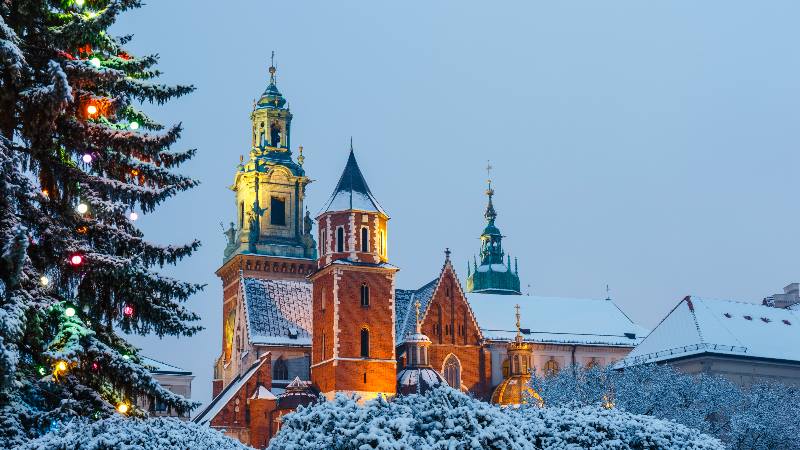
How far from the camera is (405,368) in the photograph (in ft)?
202

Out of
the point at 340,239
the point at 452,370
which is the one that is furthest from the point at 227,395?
the point at 452,370

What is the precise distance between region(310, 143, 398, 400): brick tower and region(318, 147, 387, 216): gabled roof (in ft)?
0.20

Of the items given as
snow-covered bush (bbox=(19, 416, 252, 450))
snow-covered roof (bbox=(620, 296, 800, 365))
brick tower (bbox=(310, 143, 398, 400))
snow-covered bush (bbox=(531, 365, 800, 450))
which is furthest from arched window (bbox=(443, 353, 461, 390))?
snow-covered bush (bbox=(19, 416, 252, 450))

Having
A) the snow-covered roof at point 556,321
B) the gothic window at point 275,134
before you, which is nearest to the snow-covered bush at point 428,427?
the snow-covered roof at point 556,321

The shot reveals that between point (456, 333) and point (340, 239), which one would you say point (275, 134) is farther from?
point (456, 333)

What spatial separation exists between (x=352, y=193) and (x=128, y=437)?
4799cm

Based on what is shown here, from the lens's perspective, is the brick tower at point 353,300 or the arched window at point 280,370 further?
the arched window at point 280,370

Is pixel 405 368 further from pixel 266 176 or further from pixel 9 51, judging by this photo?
pixel 9 51

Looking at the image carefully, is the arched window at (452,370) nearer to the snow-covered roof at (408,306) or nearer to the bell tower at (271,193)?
the snow-covered roof at (408,306)

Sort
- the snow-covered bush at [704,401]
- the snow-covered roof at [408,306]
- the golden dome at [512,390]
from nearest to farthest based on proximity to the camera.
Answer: the snow-covered bush at [704,401] < the golden dome at [512,390] < the snow-covered roof at [408,306]

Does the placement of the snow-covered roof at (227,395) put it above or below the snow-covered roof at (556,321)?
below

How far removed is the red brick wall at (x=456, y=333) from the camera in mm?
66875

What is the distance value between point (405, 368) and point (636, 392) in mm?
15616

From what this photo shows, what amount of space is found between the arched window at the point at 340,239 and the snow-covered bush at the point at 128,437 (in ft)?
147
